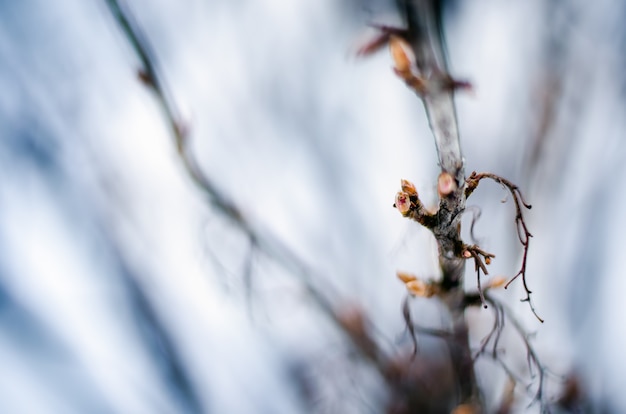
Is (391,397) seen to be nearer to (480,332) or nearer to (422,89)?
(480,332)

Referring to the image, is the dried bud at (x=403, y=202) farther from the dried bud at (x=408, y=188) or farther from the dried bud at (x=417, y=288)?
the dried bud at (x=417, y=288)

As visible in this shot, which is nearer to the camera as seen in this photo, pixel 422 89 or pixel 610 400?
pixel 422 89

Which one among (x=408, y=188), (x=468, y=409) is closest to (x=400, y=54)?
(x=408, y=188)

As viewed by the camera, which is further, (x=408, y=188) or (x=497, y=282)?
(x=497, y=282)

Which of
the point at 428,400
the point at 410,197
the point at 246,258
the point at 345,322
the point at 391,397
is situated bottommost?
the point at 428,400

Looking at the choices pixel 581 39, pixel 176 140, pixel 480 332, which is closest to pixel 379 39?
pixel 176 140

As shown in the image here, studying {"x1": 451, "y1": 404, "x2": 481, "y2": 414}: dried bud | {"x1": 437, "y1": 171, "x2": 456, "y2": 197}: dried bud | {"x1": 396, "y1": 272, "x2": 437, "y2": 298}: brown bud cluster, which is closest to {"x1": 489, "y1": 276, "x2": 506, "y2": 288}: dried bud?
{"x1": 396, "y1": 272, "x2": 437, "y2": 298}: brown bud cluster

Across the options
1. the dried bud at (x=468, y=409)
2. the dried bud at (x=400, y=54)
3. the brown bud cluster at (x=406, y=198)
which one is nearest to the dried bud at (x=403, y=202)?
the brown bud cluster at (x=406, y=198)

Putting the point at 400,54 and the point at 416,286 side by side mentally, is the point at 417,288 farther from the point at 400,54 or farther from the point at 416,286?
the point at 400,54
